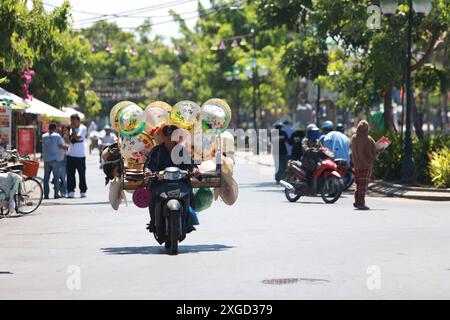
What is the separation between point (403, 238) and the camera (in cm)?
1791

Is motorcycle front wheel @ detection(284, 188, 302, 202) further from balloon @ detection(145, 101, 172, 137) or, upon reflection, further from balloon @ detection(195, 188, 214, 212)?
balloon @ detection(145, 101, 172, 137)

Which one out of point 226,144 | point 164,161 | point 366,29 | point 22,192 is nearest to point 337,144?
point 366,29

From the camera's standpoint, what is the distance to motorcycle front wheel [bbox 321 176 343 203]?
26703 mm

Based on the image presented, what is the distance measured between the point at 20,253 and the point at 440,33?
940 inches

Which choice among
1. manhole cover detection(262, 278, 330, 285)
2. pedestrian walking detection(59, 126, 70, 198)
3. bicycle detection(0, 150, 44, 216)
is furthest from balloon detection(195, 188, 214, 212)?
pedestrian walking detection(59, 126, 70, 198)

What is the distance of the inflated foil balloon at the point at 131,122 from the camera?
17.3m

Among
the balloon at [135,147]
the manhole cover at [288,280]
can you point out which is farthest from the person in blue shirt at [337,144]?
the manhole cover at [288,280]

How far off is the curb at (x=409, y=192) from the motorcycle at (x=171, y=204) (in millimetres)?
12667

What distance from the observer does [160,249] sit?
1656 cm

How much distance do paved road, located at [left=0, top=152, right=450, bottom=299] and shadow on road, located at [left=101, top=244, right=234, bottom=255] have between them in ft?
0.07

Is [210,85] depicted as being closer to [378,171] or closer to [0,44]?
[378,171]

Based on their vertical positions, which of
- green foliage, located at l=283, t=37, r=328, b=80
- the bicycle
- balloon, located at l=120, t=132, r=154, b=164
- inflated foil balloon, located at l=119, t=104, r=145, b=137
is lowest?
the bicycle

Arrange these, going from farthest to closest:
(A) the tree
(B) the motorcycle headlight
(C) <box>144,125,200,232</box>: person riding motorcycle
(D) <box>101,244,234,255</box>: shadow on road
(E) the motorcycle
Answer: (A) the tree
(C) <box>144,125,200,232</box>: person riding motorcycle
(D) <box>101,244,234,255</box>: shadow on road
(B) the motorcycle headlight
(E) the motorcycle

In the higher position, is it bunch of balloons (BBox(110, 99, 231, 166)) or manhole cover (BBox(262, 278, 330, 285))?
bunch of balloons (BBox(110, 99, 231, 166))
